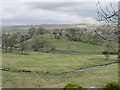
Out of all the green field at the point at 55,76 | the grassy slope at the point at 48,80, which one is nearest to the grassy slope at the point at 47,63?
the green field at the point at 55,76

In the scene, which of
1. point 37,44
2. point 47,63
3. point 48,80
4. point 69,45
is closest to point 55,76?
point 48,80

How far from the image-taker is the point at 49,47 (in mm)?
117000

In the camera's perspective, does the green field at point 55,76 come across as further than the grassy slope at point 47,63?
No

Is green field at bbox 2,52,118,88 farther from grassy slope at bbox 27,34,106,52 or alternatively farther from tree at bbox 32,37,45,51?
grassy slope at bbox 27,34,106,52

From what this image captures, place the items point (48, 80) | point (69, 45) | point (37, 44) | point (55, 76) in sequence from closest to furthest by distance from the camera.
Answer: point (48, 80), point (55, 76), point (37, 44), point (69, 45)

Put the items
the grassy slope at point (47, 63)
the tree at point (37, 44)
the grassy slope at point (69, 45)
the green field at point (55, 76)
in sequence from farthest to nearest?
the grassy slope at point (69, 45), the tree at point (37, 44), the grassy slope at point (47, 63), the green field at point (55, 76)

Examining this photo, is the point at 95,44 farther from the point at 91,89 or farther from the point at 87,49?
the point at 91,89

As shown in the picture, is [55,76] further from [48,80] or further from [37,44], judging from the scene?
[37,44]

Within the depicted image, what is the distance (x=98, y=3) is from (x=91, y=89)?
8457mm

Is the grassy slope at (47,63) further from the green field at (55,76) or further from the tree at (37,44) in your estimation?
the tree at (37,44)

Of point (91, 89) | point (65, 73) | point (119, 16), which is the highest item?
point (119, 16)

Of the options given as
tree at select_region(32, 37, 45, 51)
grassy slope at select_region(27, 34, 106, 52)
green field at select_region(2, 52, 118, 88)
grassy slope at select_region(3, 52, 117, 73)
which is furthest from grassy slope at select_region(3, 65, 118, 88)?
grassy slope at select_region(27, 34, 106, 52)

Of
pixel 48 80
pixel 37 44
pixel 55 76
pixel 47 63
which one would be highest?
pixel 37 44

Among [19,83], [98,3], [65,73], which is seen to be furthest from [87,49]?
[98,3]
